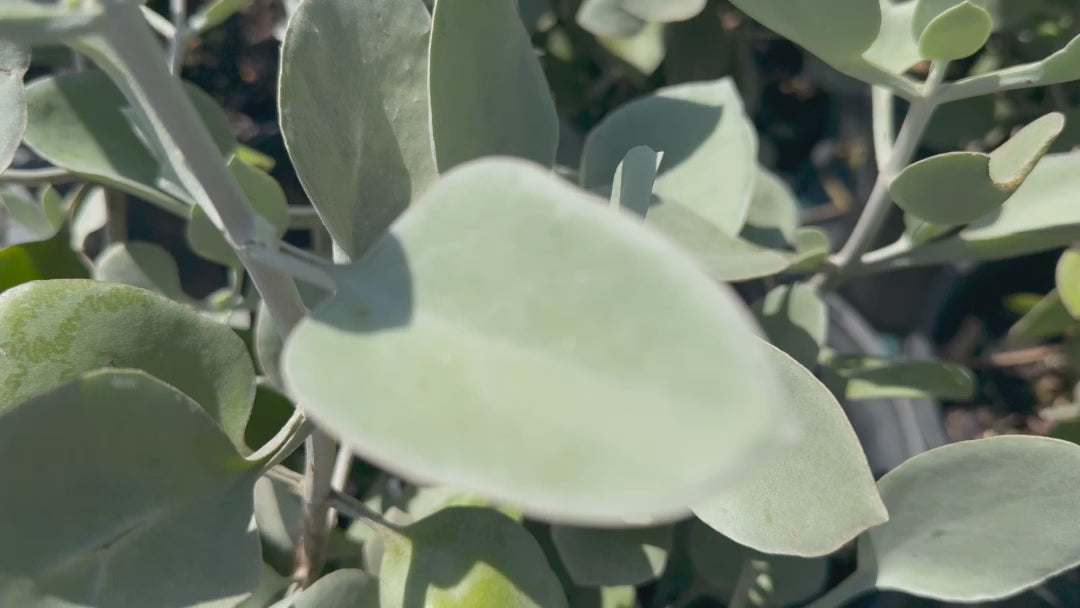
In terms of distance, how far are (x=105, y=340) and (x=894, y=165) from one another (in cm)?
41

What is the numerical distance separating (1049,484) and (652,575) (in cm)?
19

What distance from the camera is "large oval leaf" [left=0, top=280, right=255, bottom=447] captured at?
1.10ft

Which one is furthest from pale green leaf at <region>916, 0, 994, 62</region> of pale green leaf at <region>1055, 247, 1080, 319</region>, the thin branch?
the thin branch

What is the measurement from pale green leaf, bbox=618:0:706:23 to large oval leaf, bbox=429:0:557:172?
0.17 meters

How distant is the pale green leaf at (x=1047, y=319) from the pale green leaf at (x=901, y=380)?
5.8 inches

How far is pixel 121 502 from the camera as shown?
31cm

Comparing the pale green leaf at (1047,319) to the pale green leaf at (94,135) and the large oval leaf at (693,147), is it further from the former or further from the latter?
the pale green leaf at (94,135)

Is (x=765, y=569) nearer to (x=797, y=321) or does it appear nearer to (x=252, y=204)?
(x=797, y=321)

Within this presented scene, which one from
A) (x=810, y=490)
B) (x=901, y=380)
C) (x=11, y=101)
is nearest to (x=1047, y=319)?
(x=901, y=380)

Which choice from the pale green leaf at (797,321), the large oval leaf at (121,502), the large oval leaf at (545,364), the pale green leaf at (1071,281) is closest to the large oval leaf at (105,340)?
the large oval leaf at (121,502)

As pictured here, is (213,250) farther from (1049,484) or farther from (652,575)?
(1049,484)

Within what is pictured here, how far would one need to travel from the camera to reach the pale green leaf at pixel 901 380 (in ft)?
1.78

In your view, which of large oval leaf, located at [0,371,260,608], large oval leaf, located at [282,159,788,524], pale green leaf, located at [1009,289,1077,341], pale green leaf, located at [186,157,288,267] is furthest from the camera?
pale green leaf, located at [1009,289,1077,341]

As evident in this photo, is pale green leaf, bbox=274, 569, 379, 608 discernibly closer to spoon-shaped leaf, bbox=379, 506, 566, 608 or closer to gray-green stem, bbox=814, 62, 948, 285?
spoon-shaped leaf, bbox=379, 506, 566, 608
